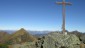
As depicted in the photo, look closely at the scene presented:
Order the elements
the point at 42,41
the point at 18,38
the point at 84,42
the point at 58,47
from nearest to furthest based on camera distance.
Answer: the point at 58,47 → the point at 42,41 → the point at 84,42 → the point at 18,38

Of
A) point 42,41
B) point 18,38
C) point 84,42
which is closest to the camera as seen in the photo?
point 42,41

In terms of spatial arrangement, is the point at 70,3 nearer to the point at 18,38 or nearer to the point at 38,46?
the point at 38,46

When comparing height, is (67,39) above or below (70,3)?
below

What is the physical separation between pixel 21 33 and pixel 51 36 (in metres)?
16.3

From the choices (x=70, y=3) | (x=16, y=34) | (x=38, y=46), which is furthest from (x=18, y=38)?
(x=70, y=3)

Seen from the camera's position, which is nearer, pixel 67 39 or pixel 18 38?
pixel 67 39

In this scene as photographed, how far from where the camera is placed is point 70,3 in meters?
29.7

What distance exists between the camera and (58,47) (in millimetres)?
26594

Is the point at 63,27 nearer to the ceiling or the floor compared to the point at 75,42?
nearer to the ceiling

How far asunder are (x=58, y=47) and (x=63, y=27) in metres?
3.64

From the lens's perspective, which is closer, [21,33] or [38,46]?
[38,46]

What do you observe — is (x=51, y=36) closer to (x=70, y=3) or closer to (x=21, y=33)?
(x=70, y=3)

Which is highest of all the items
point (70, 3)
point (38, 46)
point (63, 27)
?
point (70, 3)

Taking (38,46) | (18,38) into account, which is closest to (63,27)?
(38,46)
